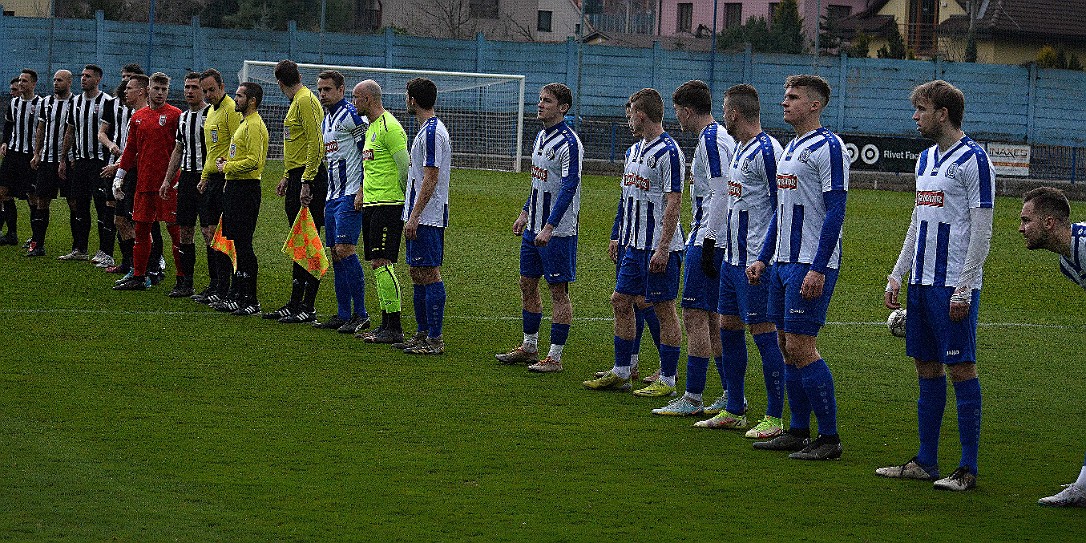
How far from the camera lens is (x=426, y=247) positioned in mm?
9594

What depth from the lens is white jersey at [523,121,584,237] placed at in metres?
9.02

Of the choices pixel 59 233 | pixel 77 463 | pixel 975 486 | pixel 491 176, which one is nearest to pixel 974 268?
pixel 975 486

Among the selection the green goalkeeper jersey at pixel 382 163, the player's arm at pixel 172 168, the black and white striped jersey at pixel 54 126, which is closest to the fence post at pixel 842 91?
the black and white striped jersey at pixel 54 126

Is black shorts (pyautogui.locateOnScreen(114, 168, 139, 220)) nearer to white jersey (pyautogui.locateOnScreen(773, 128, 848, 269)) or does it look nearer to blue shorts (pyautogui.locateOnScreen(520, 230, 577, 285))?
blue shorts (pyautogui.locateOnScreen(520, 230, 577, 285))

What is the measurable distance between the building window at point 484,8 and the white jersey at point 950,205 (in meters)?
34.4

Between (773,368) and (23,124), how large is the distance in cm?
1128

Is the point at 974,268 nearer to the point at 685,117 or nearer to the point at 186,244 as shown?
the point at 685,117

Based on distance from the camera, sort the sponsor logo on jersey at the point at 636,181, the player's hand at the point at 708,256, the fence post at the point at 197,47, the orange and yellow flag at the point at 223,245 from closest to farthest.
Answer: the player's hand at the point at 708,256 < the sponsor logo on jersey at the point at 636,181 < the orange and yellow flag at the point at 223,245 < the fence post at the point at 197,47

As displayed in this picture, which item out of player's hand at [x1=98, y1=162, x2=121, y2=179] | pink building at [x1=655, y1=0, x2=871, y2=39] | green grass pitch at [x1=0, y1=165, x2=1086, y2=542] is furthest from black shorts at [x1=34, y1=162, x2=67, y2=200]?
pink building at [x1=655, y1=0, x2=871, y2=39]

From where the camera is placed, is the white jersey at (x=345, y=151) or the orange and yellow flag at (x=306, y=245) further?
the orange and yellow flag at (x=306, y=245)

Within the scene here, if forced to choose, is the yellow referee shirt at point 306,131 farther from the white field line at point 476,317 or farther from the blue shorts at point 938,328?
the blue shorts at point 938,328

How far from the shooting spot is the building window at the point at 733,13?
132 feet

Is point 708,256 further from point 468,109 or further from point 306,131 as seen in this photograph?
point 468,109

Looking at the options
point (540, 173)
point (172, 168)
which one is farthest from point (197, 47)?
point (540, 173)
